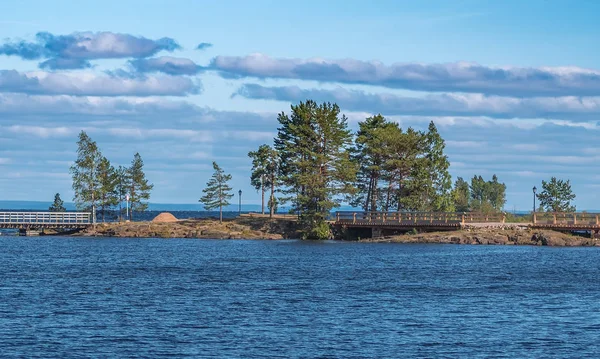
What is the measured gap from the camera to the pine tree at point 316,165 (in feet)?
311

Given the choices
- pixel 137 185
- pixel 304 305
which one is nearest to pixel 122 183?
pixel 137 185

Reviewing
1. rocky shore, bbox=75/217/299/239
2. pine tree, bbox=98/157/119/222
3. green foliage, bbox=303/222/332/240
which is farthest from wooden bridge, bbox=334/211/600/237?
pine tree, bbox=98/157/119/222

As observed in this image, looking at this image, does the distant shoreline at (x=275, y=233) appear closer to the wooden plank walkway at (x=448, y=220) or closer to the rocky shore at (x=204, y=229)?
the rocky shore at (x=204, y=229)

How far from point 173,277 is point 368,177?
160ft

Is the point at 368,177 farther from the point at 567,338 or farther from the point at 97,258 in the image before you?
the point at 567,338

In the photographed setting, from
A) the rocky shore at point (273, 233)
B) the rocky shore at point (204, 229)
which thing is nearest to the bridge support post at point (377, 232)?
the rocky shore at point (273, 233)

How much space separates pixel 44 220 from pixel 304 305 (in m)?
75.3

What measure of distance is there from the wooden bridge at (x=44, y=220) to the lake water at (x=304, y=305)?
33.8 metres

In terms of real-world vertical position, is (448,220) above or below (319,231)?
above

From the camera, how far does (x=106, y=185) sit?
116250 millimetres

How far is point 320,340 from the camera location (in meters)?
35.7

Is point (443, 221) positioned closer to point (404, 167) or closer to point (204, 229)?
point (404, 167)

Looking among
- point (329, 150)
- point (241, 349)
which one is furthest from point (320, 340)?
point (329, 150)

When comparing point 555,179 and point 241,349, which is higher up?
point 555,179
